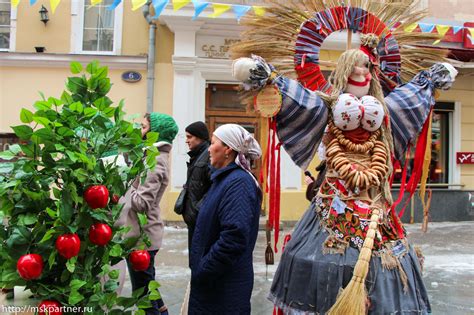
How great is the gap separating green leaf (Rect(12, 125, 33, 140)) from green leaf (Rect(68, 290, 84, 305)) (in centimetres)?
59

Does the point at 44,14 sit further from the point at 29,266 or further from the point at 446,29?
the point at 29,266

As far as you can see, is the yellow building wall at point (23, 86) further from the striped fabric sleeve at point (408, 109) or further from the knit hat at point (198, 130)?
the striped fabric sleeve at point (408, 109)

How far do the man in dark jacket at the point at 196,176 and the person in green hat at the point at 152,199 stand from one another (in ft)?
1.03

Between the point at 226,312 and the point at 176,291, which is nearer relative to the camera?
the point at 226,312

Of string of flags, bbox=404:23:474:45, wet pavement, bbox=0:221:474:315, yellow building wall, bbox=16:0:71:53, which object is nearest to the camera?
wet pavement, bbox=0:221:474:315

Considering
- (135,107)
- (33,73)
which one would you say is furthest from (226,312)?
(33,73)

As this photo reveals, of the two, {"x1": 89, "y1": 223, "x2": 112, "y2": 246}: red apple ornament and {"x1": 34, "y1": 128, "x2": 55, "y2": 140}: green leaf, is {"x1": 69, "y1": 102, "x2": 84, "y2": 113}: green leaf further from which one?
{"x1": 89, "y1": 223, "x2": 112, "y2": 246}: red apple ornament

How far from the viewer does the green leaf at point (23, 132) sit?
172 centimetres

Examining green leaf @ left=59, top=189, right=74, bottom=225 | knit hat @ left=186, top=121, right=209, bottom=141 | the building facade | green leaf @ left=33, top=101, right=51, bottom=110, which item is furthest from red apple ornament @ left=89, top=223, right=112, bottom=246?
the building facade

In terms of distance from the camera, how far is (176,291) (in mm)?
4719

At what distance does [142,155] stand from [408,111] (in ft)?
5.28

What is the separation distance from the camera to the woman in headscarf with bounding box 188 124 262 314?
2242mm

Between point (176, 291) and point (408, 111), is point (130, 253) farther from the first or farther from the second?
point (176, 291)

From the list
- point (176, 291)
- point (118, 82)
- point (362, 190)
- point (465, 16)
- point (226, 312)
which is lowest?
point (176, 291)
